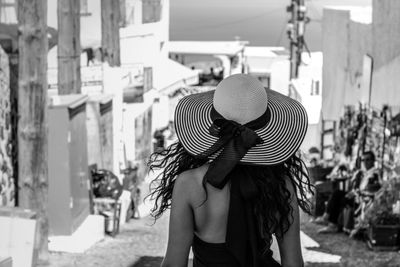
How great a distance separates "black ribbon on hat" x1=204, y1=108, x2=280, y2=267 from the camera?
3246mm

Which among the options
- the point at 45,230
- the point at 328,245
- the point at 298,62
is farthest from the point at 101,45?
the point at 298,62

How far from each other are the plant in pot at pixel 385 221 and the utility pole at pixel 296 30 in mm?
24199

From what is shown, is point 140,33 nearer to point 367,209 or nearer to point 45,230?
point 367,209

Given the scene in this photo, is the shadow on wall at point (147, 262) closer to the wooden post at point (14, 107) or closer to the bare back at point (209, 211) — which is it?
the wooden post at point (14, 107)

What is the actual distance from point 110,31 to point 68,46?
4.56 metres

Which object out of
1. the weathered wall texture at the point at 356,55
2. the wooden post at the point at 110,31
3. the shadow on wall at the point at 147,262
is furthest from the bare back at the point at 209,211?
the weathered wall texture at the point at 356,55

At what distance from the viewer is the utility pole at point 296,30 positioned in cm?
3742

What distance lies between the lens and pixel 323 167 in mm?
19609

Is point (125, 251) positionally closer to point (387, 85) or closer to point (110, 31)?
point (387, 85)

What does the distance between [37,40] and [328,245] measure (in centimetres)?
597

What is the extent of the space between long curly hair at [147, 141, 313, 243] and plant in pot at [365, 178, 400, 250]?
949 cm

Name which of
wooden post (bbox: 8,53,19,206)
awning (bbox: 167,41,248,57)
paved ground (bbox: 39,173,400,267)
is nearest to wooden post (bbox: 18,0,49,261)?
wooden post (bbox: 8,53,19,206)

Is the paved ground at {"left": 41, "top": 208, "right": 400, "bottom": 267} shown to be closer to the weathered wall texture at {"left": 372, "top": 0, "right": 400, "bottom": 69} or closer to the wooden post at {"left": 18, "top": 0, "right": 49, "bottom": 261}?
the wooden post at {"left": 18, "top": 0, "right": 49, "bottom": 261}

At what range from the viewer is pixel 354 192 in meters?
14.7
